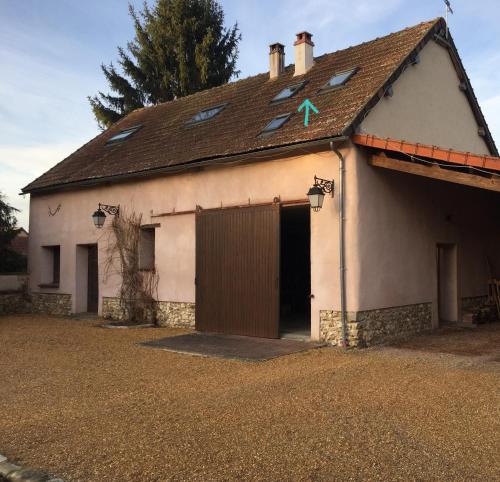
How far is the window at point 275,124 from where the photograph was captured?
426 inches

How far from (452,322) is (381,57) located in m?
6.44

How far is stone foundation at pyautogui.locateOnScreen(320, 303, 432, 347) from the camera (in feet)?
29.9

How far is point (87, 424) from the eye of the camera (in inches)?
199

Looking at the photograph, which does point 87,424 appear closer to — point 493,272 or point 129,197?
point 129,197

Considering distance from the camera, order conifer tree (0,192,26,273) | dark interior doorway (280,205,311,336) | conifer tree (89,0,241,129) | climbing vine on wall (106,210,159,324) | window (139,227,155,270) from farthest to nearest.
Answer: conifer tree (89,0,241,129) → conifer tree (0,192,26,273) → dark interior doorway (280,205,311,336) → window (139,227,155,270) → climbing vine on wall (106,210,159,324)

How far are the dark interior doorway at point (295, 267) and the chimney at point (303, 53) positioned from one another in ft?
12.8

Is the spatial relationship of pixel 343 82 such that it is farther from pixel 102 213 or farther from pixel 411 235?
pixel 102 213

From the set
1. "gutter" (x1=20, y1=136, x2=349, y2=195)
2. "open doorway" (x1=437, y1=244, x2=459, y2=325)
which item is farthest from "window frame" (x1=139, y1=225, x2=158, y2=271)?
"open doorway" (x1=437, y1=244, x2=459, y2=325)

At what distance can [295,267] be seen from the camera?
16.4 m

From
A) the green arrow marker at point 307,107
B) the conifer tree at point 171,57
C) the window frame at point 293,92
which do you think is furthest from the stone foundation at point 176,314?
the conifer tree at point 171,57

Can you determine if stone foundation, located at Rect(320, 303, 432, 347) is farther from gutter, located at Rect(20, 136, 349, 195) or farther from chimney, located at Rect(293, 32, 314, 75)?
chimney, located at Rect(293, 32, 314, 75)

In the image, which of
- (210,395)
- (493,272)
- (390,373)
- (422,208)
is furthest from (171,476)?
(493,272)

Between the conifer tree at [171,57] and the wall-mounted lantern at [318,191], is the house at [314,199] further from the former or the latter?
the conifer tree at [171,57]

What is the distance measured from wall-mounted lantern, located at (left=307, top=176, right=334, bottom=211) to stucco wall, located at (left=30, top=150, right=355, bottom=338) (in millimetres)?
159
